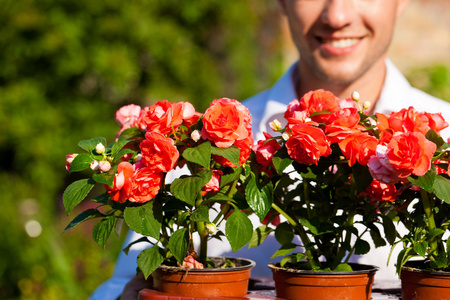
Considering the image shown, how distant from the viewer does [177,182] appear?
1308mm

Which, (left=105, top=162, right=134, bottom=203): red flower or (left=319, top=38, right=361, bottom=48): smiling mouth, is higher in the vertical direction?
(left=319, top=38, right=361, bottom=48): smiling mouth

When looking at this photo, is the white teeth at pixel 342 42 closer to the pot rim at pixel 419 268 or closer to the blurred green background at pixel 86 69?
the pot rim at pixel 419 268

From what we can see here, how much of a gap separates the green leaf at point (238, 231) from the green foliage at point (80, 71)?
4.48m

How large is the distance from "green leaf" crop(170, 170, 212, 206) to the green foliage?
176 inches

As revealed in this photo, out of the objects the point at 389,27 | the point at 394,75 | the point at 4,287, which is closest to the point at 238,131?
the point at 389,27

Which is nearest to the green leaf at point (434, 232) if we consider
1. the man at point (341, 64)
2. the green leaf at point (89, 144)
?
the green leaf at point (89, 144)

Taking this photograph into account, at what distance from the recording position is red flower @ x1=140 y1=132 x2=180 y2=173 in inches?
50.7

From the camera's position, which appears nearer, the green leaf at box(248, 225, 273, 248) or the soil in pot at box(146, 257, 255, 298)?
the soil in pot at box(146, 257, 255, 298)

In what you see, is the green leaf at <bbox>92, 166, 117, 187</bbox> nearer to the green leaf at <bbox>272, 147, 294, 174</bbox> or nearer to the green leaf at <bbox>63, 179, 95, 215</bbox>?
the green leaf at <bbox>63, 179, 95, 215</bbox>

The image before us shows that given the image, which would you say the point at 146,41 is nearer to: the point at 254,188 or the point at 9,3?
the point at 9,3

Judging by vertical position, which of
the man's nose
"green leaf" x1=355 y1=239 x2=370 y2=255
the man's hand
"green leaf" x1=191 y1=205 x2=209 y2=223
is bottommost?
the man's hand

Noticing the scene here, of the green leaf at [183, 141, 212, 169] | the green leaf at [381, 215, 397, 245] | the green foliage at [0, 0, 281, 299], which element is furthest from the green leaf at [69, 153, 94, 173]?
the green foliage at [0, 0, 281, 299]

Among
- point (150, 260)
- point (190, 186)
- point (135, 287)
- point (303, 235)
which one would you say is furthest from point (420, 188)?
point (135, 287)

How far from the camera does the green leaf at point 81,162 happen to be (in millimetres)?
1310
